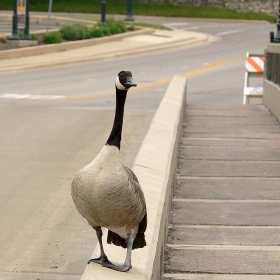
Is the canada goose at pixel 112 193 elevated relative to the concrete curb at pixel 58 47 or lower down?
elevated

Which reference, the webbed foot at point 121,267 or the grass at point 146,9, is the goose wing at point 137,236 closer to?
the webbed foot at point 121,267

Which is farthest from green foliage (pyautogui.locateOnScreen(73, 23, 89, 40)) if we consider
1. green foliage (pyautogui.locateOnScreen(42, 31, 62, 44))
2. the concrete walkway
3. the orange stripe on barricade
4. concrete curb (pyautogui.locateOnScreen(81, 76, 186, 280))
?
concrete curb (pyautogui.locateOnScreen(81, 76, 186, 280))

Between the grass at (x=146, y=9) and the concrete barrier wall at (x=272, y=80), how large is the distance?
3741cm

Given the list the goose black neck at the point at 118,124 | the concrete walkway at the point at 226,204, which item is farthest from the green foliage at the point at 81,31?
the goose black neck at the point at 118,124

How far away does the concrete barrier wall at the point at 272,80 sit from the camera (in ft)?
58.2

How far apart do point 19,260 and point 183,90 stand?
10144mm

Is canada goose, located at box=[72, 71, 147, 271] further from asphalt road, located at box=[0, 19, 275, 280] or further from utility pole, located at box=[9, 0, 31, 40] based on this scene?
utility pole, located at box=[9, 0, 31, 40]

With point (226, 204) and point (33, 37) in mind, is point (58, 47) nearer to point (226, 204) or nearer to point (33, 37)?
point (33, 37)

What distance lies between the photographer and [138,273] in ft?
18.8

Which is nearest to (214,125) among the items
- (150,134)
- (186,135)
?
(186,135)

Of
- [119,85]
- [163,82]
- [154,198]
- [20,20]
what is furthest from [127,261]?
[20,20]

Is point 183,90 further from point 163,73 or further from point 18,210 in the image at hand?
point 163,73

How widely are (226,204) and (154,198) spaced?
286 cm

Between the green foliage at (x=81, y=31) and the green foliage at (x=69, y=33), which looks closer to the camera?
the green foliage at (x=69, y=33)
